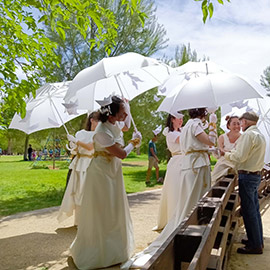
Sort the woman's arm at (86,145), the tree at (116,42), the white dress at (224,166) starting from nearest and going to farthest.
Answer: the white dress at (224,166)
the woman's arm at (86,145)
the tree at (116,42)

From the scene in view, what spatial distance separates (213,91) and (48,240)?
11.2 feet

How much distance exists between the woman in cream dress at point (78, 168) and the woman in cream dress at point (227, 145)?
2.09 m

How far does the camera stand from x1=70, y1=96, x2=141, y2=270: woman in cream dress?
4.05 m

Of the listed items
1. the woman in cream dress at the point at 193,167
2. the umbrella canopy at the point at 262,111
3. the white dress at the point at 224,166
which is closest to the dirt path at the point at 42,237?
the woman in cream dress at the point at 193,167

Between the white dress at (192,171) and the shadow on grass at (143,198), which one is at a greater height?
the white dress at (192,171)

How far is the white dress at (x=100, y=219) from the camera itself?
13.3 ft

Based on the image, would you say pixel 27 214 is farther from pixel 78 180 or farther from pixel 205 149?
pixel 205 149

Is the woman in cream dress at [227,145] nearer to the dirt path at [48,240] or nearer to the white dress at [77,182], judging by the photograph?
the dirt path at [48,240]

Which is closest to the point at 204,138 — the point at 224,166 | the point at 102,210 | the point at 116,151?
the point at 224,166

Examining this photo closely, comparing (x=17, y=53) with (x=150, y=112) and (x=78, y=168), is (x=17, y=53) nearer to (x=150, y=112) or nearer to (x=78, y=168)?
(x=78, y=168)

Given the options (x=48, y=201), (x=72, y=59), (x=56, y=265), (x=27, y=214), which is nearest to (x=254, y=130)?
(x=56, y=265)

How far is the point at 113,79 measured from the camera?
5.81 m

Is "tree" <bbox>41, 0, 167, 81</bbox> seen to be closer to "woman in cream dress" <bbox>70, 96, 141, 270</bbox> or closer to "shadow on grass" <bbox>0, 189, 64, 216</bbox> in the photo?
"shadow on grass" <bbox>0, 189, 64, 216</bbox>

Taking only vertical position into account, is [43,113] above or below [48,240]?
above
